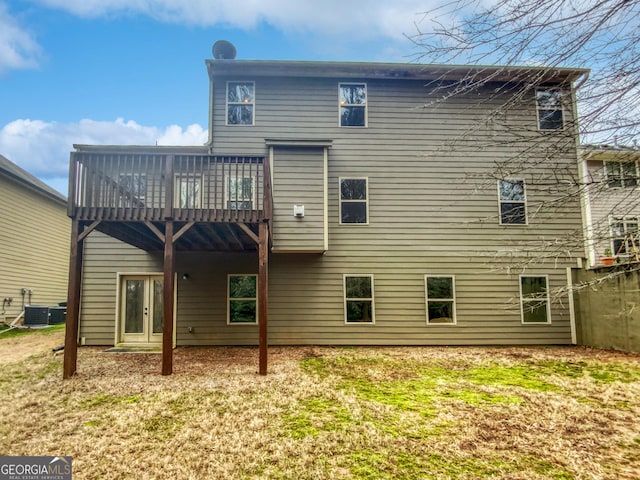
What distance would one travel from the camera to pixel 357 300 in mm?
8773

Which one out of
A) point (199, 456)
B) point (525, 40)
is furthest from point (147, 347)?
point (525, 40)

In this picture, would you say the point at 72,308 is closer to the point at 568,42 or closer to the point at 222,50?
the point at 568,42

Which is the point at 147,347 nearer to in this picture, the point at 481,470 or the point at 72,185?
the point at 72,185

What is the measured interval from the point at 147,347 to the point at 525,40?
9.49 metres

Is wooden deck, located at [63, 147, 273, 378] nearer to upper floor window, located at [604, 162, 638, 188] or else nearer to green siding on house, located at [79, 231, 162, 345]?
green siding on house, located at [79, 231, 162, 345]

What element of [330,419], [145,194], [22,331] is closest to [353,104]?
[145,194]

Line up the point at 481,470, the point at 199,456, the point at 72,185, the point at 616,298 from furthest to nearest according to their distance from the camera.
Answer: the point at 616,298
the point at 72,185
the point at 199,456
the point at 481,470

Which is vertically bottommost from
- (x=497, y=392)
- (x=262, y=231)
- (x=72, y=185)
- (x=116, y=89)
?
(x=497, y=392)

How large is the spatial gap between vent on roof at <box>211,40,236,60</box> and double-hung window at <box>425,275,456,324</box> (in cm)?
847

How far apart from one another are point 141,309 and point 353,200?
21.3ft

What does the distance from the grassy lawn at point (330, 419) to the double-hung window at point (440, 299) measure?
77.2 inches

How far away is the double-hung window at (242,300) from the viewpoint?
869 centimetres

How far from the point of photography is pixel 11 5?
13750mm

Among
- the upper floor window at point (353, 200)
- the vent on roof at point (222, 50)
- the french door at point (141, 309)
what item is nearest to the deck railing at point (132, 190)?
the upper floor window at point (353, 200)
